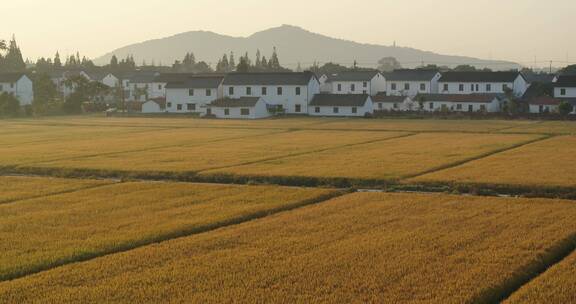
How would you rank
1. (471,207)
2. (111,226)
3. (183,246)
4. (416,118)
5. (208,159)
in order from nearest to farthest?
(183,246) → (111,226) → (471,207) → (208,159) → (416,118)

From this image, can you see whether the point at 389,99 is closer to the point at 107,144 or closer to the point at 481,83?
the point at 481,83

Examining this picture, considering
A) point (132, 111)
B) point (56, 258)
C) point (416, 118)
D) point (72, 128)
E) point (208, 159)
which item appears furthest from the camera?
point (132, 111)

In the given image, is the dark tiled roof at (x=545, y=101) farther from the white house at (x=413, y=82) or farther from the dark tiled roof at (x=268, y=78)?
the dark tiled roof at (x=268, y=78)

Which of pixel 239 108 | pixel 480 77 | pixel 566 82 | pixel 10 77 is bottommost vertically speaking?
pixel 239 108

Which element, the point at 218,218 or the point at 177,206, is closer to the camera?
the point at 218,218

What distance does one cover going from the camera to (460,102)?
7650 cm

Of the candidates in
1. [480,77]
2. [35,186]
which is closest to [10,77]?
[480,77]

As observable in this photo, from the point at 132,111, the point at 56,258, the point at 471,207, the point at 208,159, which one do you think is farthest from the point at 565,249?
Result: the point at 132,111

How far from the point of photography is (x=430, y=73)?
88.6m

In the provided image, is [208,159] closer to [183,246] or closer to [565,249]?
[183,246]

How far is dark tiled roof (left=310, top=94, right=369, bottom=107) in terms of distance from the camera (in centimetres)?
7388

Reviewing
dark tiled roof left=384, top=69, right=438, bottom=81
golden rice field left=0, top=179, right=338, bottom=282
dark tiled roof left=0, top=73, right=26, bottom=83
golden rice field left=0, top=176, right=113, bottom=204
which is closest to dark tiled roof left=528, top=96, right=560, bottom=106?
dark tiled roof left=384, top=69, right=438, bottom=81

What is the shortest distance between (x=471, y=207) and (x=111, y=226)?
28.5ft

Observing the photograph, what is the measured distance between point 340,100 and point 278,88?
7597 mm
